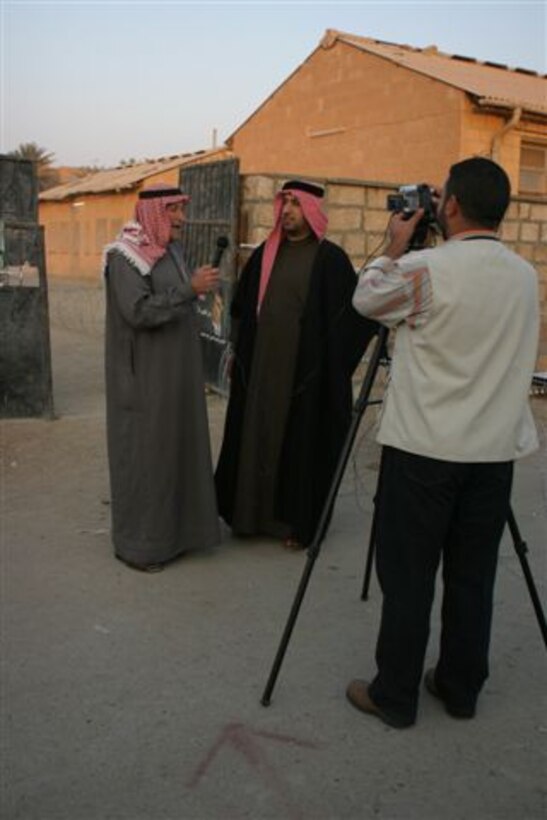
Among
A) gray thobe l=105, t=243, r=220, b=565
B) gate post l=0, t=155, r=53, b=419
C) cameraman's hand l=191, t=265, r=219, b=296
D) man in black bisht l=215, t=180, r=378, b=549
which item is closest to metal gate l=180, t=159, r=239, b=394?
gate post l=0, t=155, r=53, b=419

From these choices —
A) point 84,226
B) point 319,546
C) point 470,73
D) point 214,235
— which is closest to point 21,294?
point 214,235

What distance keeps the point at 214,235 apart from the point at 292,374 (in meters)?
3.93

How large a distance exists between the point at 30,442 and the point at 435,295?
4764mm

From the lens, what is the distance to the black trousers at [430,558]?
253cm

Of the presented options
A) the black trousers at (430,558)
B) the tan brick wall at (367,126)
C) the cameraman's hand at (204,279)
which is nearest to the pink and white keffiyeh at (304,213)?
the cameraman's hand at (204,279)

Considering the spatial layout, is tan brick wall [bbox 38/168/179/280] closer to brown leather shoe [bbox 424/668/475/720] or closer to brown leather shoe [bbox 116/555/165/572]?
brown leather shoe [bbox 116/555/165/572]

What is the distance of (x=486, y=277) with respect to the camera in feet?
7.85

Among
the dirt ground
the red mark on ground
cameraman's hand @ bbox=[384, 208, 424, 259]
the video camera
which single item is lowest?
the dirt ground

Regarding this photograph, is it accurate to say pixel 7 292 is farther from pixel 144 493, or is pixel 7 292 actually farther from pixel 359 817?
pixel 359 817

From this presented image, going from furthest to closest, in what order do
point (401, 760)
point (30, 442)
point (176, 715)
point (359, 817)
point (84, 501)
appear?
point (30, 442) < point (84, 501) < point (176, 715) < point (401, 760) < point (359, 817)

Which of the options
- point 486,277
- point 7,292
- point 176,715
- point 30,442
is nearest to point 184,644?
point 176,715

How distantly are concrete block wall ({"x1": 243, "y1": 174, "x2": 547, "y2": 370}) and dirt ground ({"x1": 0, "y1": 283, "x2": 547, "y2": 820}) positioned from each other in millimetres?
3695

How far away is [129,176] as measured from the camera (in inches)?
708

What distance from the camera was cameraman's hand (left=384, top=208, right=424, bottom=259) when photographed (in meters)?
2.58
